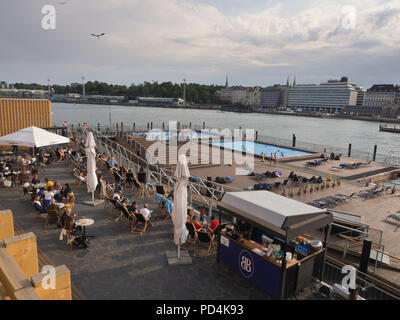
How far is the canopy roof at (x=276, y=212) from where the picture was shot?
5.28m

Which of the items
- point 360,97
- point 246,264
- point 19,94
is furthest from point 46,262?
point 360,97

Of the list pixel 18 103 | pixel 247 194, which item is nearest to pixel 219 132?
pixel 18 103

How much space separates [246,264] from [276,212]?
1516 mm

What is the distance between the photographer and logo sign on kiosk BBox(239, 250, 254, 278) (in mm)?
5981

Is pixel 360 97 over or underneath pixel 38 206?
over

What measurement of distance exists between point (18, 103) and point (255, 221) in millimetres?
20663

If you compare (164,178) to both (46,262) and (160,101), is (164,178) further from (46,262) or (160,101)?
(160,101)

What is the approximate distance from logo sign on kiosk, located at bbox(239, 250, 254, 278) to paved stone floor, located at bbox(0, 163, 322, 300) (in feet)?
0.56

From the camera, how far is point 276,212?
5.42m

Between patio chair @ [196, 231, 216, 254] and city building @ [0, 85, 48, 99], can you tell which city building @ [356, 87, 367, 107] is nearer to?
city building @ [0, 85, 48, 99]

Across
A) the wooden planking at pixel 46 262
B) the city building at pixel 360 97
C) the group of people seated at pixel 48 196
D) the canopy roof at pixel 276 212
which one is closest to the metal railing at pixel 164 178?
the canopy roof at pixel 276 212

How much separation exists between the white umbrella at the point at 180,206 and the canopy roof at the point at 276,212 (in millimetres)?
992

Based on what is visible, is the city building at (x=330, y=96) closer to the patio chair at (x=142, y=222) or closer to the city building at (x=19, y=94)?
the city building at (x=19, y=94)
